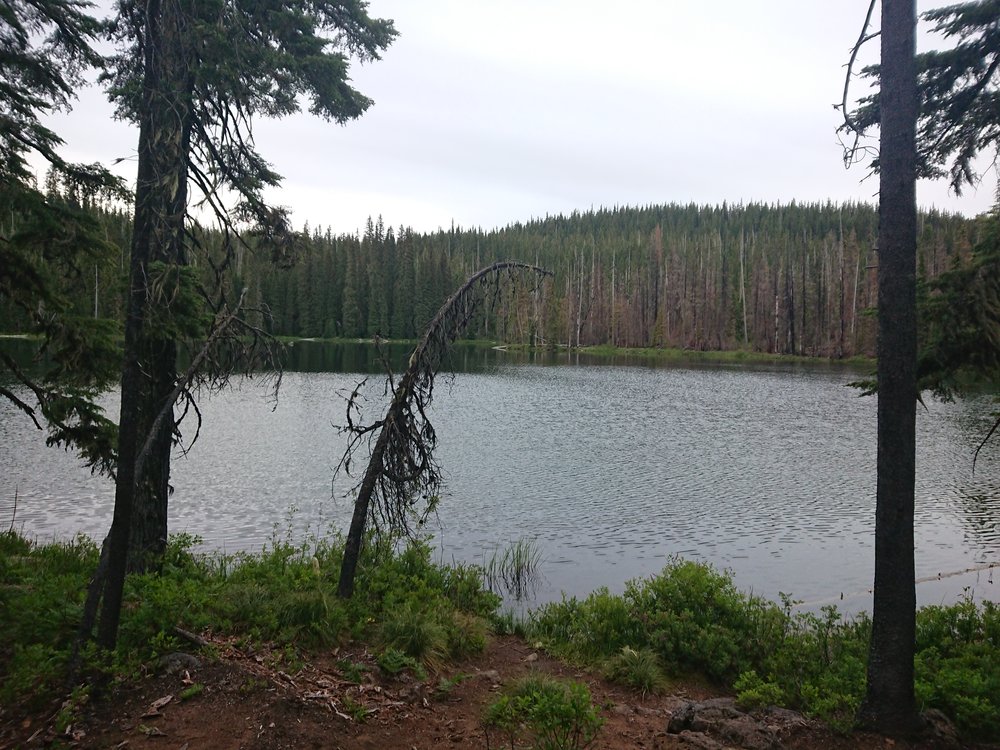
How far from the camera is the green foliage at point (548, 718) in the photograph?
190 inches

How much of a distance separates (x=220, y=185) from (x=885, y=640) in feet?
30.4

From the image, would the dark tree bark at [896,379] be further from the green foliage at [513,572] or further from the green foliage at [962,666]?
the green foliage at [513,572]

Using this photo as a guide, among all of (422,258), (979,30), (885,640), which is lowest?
(885,640)

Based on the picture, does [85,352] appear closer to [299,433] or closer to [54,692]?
[54,692]

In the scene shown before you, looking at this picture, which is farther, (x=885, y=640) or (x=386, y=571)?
(x=386, y=571)

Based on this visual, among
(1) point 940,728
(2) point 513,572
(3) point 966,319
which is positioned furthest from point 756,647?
(2) point 513,572

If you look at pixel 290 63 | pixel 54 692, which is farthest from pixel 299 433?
pixel 54 692

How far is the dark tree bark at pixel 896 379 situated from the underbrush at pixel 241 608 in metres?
4.18

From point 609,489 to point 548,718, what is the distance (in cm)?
1336

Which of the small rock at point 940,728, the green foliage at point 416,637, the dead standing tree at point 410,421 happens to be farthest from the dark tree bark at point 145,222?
the small rock at point 940,728

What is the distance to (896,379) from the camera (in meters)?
5.47

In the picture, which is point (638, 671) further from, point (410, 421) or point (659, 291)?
point (659, 291)

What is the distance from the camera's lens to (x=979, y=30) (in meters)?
7.46

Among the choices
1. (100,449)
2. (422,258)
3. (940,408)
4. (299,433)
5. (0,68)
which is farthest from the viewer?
(422,258)
